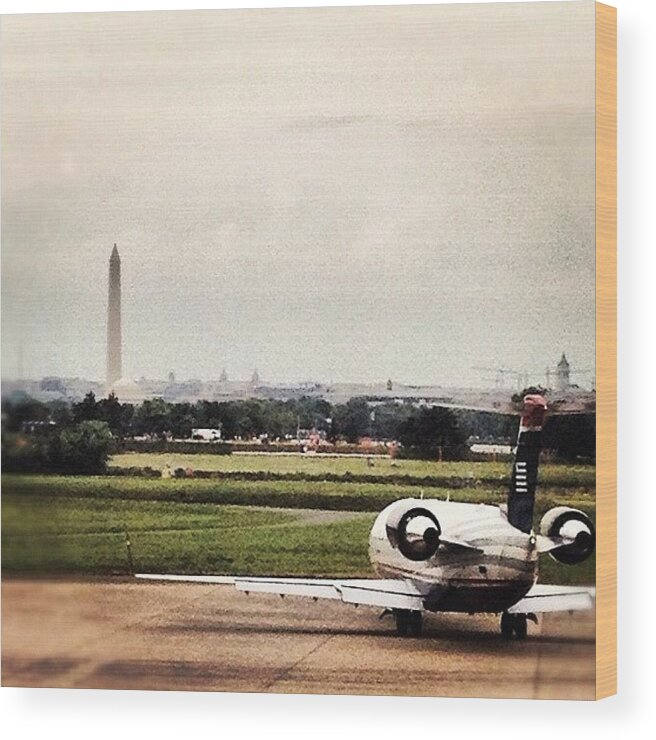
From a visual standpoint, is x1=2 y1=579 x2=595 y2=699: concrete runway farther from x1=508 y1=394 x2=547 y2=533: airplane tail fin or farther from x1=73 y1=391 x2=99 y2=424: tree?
x1=73 y1=391 x2=99 y2=424: tree

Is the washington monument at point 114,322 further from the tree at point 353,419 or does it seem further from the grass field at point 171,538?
the tree at point 353,419

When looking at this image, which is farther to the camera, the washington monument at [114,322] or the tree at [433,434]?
the washington monument at [114,322]

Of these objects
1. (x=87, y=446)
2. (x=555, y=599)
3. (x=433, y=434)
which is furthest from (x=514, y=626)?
(x=87, y=446)

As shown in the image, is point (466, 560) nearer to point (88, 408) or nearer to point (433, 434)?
point (433, 434)

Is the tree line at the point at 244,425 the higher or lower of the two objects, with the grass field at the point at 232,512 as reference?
higher

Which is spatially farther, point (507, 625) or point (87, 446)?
point (87, 446)

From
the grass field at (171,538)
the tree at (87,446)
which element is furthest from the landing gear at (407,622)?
the tree at (87,446)
